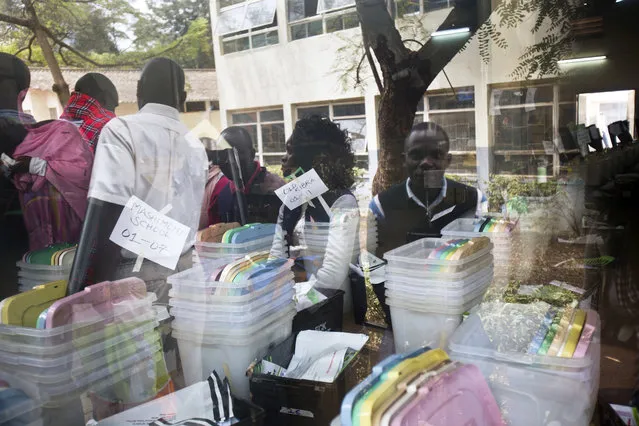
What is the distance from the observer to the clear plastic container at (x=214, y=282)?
61.9 inches

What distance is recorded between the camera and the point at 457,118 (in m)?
2.25

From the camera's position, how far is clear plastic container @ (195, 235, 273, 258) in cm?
184

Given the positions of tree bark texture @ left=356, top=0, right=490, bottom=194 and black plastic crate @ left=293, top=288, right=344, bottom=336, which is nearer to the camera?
black plastic crate @ left=293, top=288, right=344, bottom=336

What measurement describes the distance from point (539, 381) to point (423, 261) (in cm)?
54

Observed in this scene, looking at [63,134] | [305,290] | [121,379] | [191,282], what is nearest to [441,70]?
[305,290]

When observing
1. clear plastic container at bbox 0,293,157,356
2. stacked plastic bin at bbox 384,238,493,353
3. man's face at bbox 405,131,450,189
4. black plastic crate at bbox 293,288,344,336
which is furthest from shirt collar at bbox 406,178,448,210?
clear plastic container at bbox 0,293,157,356

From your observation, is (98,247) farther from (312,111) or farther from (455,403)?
(455,403)

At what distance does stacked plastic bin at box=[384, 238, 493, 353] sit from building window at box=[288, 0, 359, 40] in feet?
3.21

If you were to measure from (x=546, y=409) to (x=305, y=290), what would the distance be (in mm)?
1040

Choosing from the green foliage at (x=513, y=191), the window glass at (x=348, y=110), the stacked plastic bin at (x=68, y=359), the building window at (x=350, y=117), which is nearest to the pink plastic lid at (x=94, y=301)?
the stacked plastic bin at (x=68, y=359)

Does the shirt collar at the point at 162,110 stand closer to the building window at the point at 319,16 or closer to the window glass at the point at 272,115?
the window glass at the point at 272,115

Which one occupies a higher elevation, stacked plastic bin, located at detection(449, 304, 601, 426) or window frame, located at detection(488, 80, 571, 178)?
window frame, located at detection(488, 80, 571, 178)

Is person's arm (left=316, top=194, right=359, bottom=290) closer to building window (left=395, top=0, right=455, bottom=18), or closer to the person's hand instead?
building window (left=395, top=0, right=455, bottom=18)

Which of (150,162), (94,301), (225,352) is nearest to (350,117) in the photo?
(150,162)
